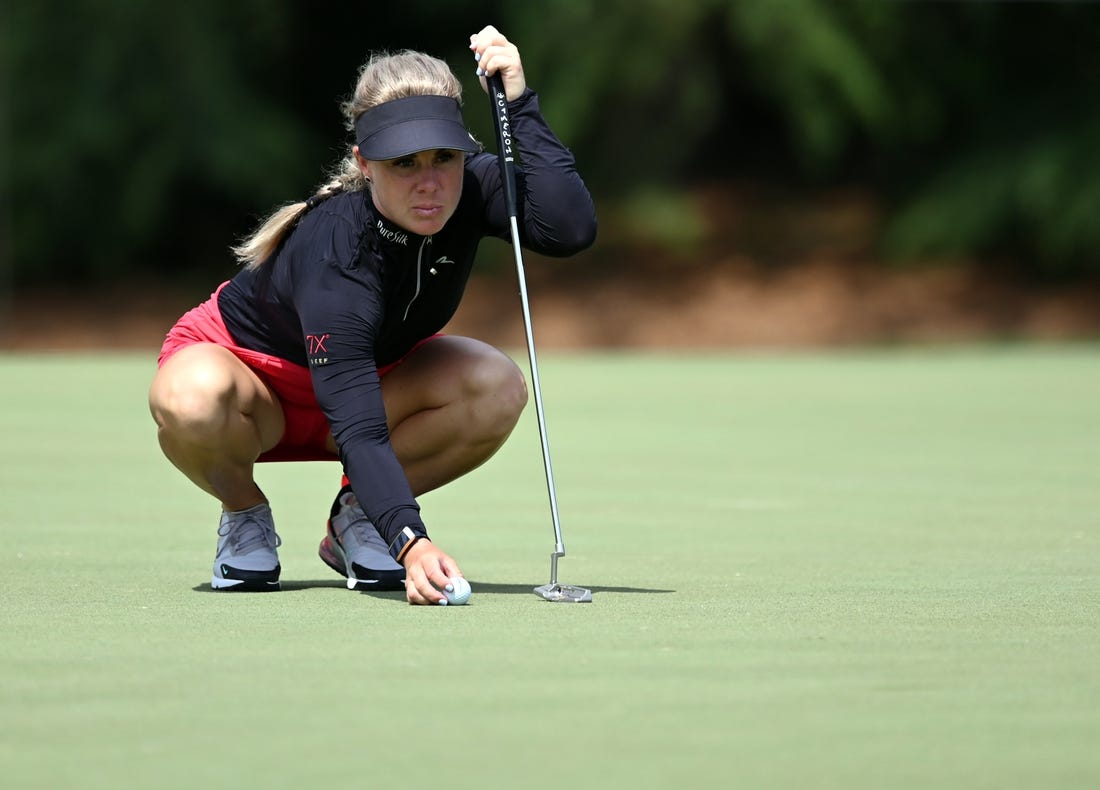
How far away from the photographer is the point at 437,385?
5176mm

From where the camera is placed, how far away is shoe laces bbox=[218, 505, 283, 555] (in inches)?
191

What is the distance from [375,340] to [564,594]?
2.67 ft

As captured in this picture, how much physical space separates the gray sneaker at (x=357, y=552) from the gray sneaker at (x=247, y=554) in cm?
18

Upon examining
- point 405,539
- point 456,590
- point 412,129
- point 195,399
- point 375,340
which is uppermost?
point 412,129

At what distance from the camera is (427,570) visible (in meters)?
4.35

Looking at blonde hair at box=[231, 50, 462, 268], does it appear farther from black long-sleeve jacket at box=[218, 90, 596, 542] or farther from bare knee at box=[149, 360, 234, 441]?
bare knee at box=[149, 360, 234, 441]

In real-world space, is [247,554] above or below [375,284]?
below

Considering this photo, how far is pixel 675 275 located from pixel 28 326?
7926 mm

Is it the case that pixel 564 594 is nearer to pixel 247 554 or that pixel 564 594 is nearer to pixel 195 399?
pixel 247 554

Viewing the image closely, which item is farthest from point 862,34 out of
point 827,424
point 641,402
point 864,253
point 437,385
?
point 437,385

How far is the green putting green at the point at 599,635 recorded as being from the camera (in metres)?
2.91

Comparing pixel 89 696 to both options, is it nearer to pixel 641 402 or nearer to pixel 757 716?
pixel 757 716

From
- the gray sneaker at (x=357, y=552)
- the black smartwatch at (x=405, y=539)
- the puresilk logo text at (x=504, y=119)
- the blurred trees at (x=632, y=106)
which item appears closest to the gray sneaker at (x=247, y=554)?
the gray sneaker at (x=357, y=552)

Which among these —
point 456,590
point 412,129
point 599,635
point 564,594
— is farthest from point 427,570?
point 412,129
